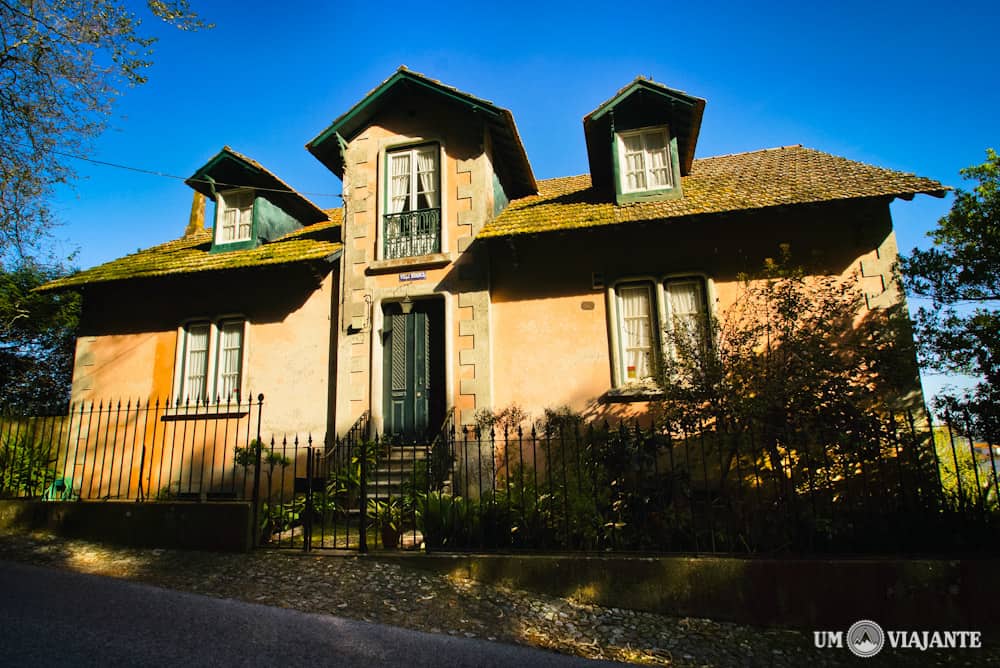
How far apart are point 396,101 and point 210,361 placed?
651cm

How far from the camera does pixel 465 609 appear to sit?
17.8ft

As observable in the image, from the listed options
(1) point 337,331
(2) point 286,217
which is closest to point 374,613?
(1) point 337,331

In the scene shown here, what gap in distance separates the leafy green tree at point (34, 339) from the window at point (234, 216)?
6974 mm

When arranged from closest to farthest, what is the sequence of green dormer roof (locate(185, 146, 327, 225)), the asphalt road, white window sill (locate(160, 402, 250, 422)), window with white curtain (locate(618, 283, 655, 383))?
the asphalt road
window with white curtain (locate(618, 283, 655, 383))
white window sill (locate(160, 402, 250, 422))
green dormer roof (locate(185, 146, 327, 225))

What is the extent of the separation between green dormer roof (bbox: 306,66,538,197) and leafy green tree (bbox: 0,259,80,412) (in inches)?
388

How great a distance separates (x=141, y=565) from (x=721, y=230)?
31.5ft

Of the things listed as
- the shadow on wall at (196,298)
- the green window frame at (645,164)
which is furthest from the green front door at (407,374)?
the green window frame at (645,164)

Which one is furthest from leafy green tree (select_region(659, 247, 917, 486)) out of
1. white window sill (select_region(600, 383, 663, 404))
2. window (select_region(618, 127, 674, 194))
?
window (select_region(618, 127, 674, 194))

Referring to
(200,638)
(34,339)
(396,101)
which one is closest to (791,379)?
(200,638)

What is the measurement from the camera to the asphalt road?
413 cm

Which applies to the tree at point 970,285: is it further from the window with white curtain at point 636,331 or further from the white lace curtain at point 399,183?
the white lace curtain at point 399,183

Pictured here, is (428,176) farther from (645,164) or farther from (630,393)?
(630,393)

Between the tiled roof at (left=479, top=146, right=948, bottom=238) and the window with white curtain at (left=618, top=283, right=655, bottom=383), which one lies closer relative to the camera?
the tiled roof at (left=479, top=146, right=948, bottom=238)

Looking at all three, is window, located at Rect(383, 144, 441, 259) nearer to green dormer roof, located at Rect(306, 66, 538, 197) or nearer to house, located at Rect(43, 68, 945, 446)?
house, located at Rect(43, 68, 945, 446)
